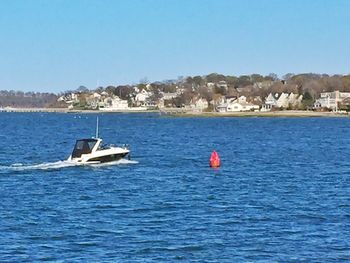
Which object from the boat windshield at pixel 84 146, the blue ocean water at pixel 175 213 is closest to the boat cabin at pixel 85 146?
the boat windshield at pixel 84 146

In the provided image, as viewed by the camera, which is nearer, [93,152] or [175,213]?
[175,213]

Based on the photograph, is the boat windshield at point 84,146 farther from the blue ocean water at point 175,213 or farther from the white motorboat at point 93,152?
the blue ocean water at point 175,213

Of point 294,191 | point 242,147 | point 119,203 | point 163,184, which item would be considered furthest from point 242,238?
point 242,147

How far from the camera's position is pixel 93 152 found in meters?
58.5

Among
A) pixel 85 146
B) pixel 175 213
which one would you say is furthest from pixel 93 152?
pixel 175 213

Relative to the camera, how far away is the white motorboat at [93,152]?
192ft

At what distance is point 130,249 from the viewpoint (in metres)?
27.4

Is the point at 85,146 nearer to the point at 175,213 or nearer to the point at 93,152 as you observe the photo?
the point at 93,152

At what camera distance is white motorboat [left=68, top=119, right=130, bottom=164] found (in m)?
58.4

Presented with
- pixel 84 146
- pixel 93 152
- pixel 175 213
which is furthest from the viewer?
pixel 84 146

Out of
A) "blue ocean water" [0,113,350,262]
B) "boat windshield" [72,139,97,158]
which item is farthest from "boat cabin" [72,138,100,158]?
"blue ocean water" [0,113,350,262]

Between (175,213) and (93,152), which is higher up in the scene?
(93,152)

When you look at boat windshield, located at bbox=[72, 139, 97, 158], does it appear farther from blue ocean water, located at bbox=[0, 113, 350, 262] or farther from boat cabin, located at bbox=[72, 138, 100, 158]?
blue ocean water, located at bbox=[0, 113, 350, 262]

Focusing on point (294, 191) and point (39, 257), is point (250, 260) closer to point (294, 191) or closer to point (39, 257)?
point (39, 257)
